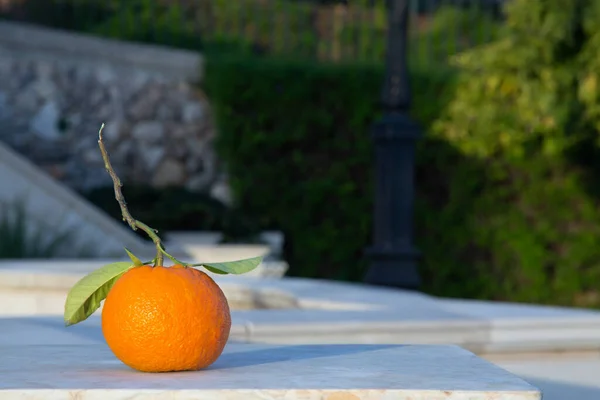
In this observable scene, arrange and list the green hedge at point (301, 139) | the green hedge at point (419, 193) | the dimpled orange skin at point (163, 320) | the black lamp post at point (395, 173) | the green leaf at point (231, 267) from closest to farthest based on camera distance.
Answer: the dimpled orange skin at point (163, 320), the green leaf at point (231, 267), the black lamp post at point (395, 173), the green hedge at point (419, 193), the green hedge at point (301, 139)

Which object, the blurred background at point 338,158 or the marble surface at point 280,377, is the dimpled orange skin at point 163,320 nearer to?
the marble surface at point 280,377

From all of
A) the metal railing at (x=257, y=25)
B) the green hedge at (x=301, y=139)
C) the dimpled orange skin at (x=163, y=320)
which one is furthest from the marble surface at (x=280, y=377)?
the metal railing at (x=257, y=25)

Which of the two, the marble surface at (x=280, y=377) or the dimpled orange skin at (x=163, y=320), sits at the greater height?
the dimpled orange skin at (x=163, y=320)

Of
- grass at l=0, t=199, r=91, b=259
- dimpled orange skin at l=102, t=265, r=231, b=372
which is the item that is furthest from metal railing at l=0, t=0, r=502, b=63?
dimpled orange skin at l=102, t=265, r=231, b=372

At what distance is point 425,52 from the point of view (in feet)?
46.3

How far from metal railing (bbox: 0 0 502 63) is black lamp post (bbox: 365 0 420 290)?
16.6 ft

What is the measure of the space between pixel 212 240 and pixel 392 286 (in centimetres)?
224

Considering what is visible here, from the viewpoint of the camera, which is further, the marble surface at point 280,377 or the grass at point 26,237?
the grass at point 26,237

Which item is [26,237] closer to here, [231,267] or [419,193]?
[419,193]

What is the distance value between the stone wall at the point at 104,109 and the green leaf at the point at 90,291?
9.75 m

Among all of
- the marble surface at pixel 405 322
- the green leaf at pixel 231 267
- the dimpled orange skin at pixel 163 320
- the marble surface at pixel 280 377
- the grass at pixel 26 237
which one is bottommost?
the grass at pixel 26 237

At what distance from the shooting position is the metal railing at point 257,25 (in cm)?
1359

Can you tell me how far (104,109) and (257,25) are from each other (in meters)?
2.41

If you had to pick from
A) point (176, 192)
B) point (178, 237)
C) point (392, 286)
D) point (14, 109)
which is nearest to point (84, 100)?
point (14, 109)
